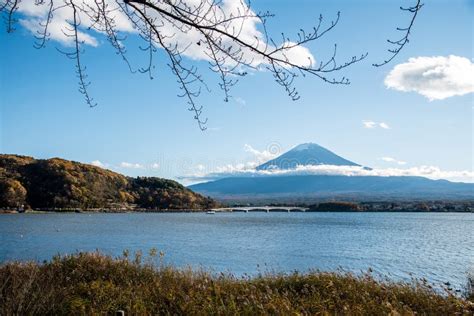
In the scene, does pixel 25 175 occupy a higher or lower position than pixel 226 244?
higher

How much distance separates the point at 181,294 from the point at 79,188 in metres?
135

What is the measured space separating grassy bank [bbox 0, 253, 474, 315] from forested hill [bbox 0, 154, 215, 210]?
11712 centimetres

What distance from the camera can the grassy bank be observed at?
765cm

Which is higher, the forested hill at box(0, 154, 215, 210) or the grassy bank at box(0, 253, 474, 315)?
the forested hill at box(0, 154, 215, 210)

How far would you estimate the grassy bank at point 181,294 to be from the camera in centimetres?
765

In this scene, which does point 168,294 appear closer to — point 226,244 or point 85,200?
point 226,244

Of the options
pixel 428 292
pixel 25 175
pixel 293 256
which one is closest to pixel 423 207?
pixel 25 175

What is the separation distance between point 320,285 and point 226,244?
129 ft

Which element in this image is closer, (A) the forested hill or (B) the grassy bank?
(B) the grassy bank

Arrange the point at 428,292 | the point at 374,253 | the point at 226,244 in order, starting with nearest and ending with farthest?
the point at 428,292, the point at 374,253, the point at 226,244

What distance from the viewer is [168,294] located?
9086mm

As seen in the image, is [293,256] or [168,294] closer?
[168,294]

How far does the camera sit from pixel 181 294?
9000 millimetres

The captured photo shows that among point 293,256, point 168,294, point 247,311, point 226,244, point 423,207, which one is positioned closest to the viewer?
point 247,311
